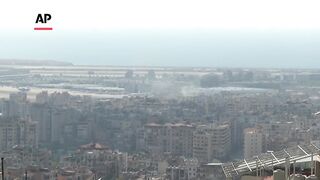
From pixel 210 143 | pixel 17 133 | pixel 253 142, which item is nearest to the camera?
pixel 253 142

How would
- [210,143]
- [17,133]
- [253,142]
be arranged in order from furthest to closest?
[17,133], [210,143], [253,142]

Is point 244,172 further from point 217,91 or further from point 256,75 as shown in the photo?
point 256,75

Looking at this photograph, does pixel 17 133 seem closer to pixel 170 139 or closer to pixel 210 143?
pixel 170 139

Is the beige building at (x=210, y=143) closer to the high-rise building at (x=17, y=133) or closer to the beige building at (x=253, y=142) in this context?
the beige building at (x=253, y=142)

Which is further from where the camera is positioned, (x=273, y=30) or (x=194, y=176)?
(x=273, y=30)

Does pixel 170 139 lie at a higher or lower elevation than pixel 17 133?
lower

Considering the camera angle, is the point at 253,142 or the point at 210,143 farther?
the point at 210,143

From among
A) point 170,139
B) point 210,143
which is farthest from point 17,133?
point 210,143

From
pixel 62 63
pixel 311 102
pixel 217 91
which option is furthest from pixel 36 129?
pixel 62 63
